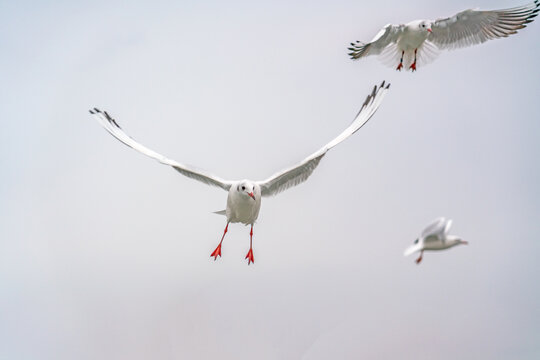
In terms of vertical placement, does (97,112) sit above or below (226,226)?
above

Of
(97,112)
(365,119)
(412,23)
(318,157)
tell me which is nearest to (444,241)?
(318,157)

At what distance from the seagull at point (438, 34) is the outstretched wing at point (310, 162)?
0.66 meters

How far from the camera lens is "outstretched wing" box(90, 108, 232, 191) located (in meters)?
6.22

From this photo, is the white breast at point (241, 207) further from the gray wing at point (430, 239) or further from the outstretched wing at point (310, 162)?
the gray wing at point (430, 239)

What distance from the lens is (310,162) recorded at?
239 inches

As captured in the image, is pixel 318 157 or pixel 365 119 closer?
pixel 318 157

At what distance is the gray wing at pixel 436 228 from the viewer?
3.41 m

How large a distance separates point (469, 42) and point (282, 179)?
264cm

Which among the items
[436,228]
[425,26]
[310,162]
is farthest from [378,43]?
[436,228]

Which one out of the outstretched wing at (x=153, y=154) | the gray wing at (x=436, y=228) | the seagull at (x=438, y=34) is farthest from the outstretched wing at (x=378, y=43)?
the gray wing at (x=436, y=228)

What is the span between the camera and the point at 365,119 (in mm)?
6473

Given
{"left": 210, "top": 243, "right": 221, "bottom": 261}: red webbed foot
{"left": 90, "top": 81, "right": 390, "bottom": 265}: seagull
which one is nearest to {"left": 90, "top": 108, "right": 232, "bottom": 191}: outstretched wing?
{"left": 90, "top": 81, "right": 390, "bottom": 265}: seagull

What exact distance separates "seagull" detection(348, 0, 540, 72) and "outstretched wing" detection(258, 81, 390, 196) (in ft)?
2.17

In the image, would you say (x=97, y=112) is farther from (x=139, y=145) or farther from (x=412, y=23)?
(x=412, y=23)
